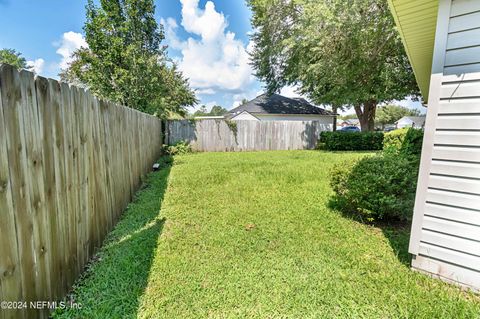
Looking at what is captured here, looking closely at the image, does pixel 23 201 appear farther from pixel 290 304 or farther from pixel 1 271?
pixel 290 304

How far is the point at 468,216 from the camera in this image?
227 centimetres

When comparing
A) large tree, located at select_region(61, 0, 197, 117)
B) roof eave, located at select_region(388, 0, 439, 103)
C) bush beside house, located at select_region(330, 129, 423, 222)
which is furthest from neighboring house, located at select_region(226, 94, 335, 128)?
bush beside house, located at select_region(330, 129, 423, 222)

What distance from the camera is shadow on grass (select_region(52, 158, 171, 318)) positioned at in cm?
202

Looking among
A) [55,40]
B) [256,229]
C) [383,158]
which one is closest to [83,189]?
[256,229]

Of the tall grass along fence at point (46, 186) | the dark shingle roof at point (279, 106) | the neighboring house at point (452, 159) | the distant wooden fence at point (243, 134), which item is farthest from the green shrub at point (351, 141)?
the tall grass along fence at point (46, 186)

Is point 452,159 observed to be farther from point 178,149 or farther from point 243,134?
point 243,134

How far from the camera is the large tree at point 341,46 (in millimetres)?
10555

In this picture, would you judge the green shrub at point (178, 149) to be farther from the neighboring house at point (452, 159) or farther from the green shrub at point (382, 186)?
the neighboring house at point (452, 159)

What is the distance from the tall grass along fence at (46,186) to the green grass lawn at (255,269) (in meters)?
0.37

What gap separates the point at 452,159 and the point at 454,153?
0.06 m

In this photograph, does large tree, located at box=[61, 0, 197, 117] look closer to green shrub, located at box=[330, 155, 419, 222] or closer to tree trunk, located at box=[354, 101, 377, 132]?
green shrub, located at box=[330, 155, 419, 222]

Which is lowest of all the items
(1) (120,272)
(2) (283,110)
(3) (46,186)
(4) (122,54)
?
(1) (120,272)

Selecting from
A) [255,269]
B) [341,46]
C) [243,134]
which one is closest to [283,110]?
[243,134]

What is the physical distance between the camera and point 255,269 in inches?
101
